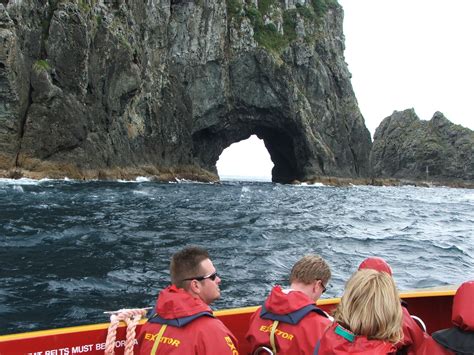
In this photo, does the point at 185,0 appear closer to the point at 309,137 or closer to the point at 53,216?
the point at 309,137

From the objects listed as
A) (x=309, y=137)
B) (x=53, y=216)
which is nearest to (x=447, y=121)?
(x=309, y=137)

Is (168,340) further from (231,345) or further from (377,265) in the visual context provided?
(377,265)

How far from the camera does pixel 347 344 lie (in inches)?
118

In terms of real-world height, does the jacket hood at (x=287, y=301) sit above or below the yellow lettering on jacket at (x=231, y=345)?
above

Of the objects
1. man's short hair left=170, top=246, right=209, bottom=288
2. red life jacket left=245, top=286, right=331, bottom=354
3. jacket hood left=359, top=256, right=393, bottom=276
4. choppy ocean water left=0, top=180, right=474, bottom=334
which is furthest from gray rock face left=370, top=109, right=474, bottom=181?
man's short hair left=170, top=246, right=209, bottom=288

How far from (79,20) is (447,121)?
132 m

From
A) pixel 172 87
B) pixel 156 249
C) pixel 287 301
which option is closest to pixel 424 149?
pixel 172 87

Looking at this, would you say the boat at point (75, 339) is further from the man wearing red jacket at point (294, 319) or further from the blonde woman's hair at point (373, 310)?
the blonde woman's hair at point (373, 310)

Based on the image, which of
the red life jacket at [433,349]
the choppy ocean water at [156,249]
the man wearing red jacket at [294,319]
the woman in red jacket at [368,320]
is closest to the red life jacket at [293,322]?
the man wearing red jacket at [294,319]

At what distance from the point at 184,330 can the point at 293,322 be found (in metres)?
0.94

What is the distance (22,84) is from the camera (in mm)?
39156

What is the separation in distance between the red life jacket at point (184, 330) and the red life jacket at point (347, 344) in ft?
2.30

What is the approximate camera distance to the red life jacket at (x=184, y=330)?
3.36 metres

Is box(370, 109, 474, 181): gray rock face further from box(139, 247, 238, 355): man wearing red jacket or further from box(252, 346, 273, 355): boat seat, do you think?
box(139, 247, 238, 355): man wearing red jacket
